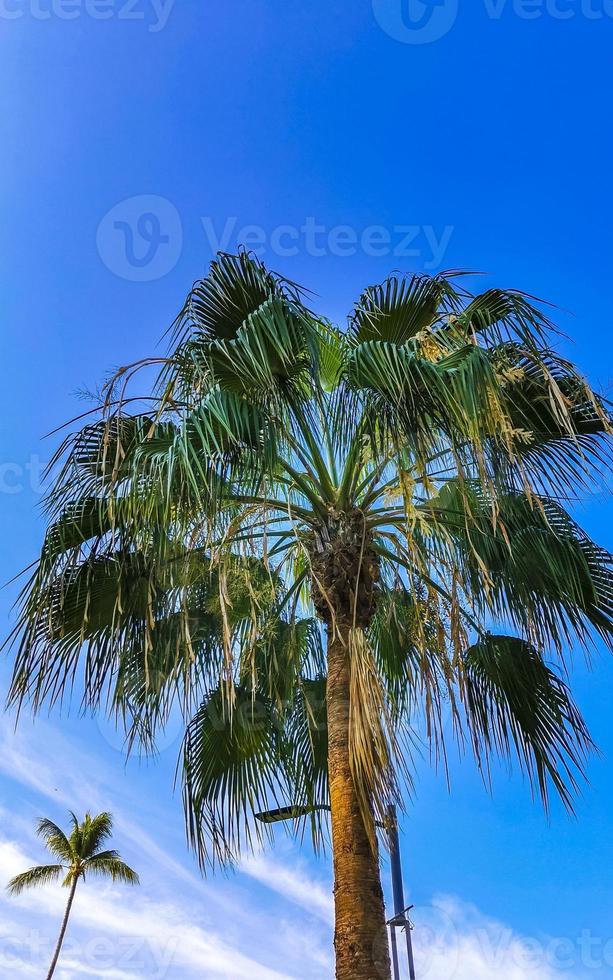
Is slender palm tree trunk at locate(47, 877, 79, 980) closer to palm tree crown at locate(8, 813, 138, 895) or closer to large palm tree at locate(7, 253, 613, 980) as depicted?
palm tree crown at locate(8, 813, 138, 895)

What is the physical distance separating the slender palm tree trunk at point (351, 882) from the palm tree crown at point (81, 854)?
26.2 meters

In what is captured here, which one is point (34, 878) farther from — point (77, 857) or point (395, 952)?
point (395, 952)

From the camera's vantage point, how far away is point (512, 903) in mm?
16984

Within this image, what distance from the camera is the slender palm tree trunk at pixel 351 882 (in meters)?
4.38

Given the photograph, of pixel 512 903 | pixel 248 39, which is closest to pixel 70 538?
pixel 248 39

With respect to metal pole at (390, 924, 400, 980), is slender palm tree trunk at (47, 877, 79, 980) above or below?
above

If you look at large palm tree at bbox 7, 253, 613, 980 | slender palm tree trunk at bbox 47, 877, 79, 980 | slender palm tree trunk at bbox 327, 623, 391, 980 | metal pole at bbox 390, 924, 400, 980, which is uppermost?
slender palm tree trunk at bbox 47, 877, 79, 980

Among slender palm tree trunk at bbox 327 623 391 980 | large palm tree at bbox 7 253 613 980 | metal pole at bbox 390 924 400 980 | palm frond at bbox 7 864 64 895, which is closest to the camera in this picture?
slender palm tree trunk at bbox 327 623 391 980

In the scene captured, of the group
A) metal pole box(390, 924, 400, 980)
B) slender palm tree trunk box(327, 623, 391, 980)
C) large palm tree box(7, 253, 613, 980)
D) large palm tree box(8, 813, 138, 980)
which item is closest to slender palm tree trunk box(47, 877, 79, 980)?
large palm tree box(8, 813, 138, 980)

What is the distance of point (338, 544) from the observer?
5.73m

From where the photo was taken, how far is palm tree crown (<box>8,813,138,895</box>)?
27.4 metres

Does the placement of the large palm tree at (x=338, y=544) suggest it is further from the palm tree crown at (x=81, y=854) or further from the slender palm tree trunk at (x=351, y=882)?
the palm tree crown at (x=81, y=854)

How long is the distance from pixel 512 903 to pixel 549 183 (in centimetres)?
1429

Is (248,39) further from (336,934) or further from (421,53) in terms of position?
(336,934)
